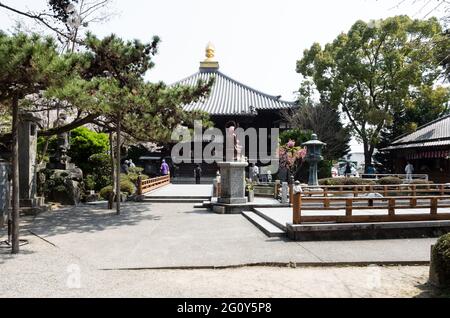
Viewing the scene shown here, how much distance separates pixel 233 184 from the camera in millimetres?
14016

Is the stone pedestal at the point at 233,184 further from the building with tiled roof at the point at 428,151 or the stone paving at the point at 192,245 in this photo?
the building with tiled roof at the point at 428,151

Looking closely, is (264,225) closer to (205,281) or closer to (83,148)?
(205,281)

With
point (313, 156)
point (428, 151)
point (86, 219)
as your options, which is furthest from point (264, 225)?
point (428, 151)

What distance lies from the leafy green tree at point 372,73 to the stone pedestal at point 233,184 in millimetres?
18617

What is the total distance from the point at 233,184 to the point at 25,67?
884cm

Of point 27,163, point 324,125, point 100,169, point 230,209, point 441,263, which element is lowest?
point 230,209

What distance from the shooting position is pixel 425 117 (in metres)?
35.8

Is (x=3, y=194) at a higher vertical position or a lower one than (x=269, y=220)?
higher

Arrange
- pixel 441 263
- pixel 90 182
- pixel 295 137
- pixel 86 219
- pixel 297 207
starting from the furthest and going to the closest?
pixel 295 137, pixel 90 182, pixel 86 219, pixel 297 207, pixel 441 263

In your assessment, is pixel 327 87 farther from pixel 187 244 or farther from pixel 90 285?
pixel 90 285

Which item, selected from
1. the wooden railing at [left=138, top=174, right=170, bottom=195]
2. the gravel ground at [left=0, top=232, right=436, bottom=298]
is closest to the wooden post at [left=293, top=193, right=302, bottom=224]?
the gravel ground at [left=0, top=232, right=436, bottom=298]

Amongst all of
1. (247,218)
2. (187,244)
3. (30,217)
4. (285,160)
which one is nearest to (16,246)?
(187,244)

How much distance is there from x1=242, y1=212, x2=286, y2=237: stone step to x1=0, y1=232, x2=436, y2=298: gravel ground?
2619 millimetres
